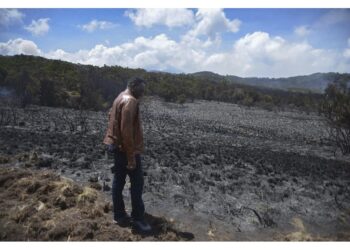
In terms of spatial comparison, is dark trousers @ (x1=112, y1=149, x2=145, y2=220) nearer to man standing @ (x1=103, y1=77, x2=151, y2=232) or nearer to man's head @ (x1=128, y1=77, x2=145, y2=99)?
man standing @ (x1=103, y1=77, x2=151, y2=232)

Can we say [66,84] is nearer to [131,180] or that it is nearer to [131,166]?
[131,180]

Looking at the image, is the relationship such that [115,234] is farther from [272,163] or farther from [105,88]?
[105,88]

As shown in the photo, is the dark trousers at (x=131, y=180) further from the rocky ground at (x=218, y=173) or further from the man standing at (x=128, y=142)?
the rocky ground at (x=218, y=173)

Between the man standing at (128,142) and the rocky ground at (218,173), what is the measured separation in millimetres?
617

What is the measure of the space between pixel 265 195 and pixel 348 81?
4544 millimetres

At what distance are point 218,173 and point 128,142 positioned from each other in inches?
146

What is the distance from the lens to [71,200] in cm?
513

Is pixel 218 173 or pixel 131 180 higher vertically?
pixel 131 180

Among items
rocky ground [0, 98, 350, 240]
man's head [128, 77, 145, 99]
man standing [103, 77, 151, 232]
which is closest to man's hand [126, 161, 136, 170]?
man standing [103, 77, 151, 232]

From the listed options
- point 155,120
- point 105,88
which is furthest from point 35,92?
point 155,120

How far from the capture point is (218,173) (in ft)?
24.5

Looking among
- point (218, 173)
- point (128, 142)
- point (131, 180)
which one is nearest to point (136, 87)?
point (128, 142)

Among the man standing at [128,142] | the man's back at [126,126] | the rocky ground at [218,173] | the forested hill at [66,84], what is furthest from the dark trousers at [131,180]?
the forested hill at [66,84]

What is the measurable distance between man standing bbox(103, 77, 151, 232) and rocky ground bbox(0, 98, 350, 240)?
617 millimetres
